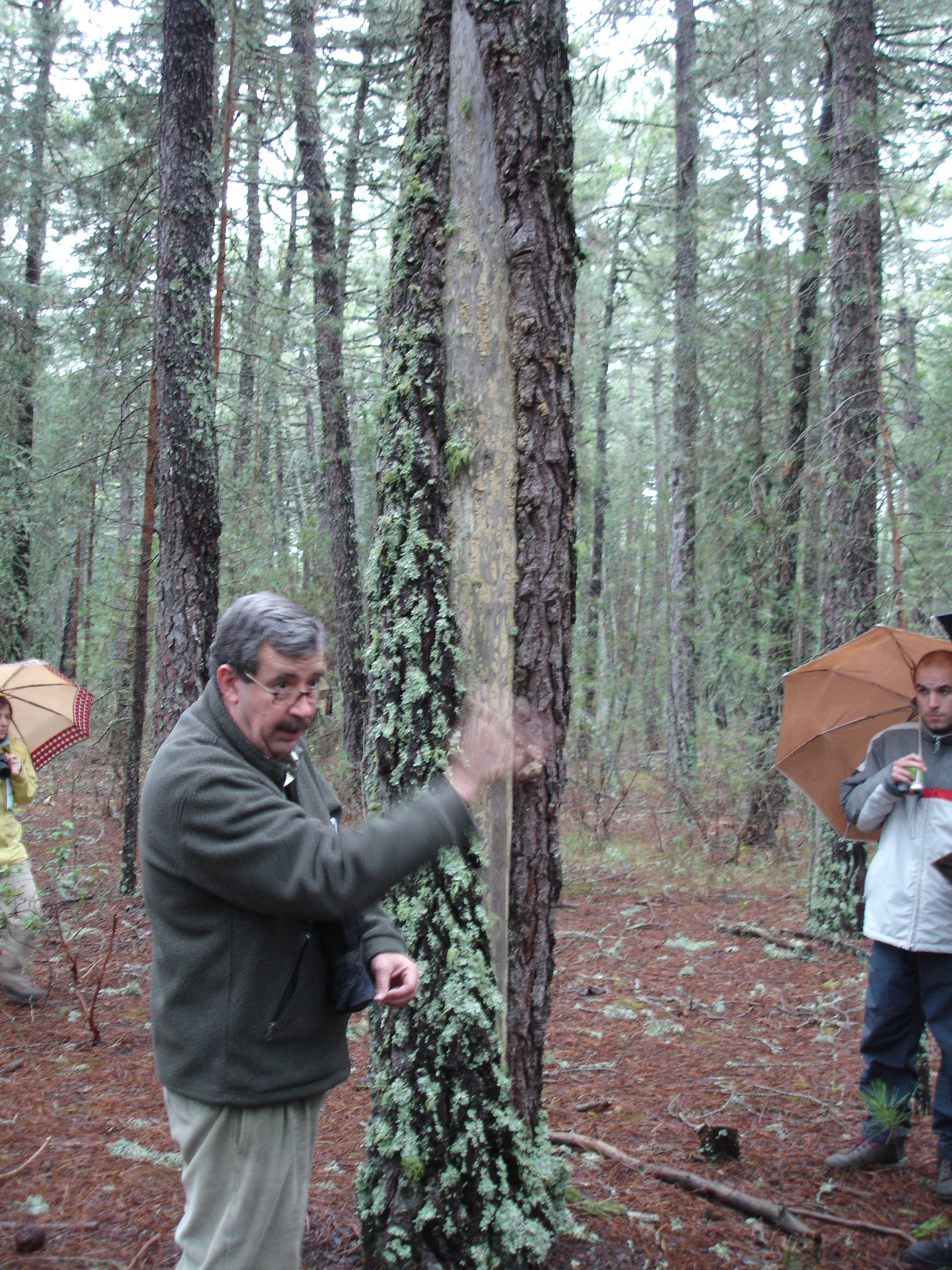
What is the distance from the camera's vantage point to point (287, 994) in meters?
2.15

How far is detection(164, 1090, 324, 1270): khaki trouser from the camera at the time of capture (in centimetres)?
214

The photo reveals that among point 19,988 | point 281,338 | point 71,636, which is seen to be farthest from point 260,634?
point 71,636

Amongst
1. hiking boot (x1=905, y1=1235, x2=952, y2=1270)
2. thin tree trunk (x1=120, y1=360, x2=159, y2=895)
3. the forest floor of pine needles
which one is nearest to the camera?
hiking boot (x1=905, y1=1235, x2=952, y2=1270)

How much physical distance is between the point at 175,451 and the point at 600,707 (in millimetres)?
9917

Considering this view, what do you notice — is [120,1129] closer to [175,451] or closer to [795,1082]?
[795,1082]

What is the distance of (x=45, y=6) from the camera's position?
1750cm

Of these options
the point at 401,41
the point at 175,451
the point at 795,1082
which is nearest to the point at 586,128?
the point at 401,41

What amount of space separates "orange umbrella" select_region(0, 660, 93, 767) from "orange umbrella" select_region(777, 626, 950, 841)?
194 inches

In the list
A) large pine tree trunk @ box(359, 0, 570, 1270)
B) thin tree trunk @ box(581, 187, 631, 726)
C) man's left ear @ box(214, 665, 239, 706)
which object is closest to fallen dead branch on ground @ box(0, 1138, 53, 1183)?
large pine tree trunk @ box(359, 0, 570, 1270)

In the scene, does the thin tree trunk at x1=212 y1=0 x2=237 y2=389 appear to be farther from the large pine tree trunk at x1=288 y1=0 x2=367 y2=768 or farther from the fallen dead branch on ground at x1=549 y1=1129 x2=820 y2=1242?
the fallen dead branch on ground at x1=549 y1=1129 x2=820 y2=1242

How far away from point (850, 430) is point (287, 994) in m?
6.77

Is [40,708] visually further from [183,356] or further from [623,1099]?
[623,1099]

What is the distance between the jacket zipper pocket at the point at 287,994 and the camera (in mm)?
2125

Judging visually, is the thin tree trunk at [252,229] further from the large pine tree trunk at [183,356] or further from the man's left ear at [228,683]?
the man's left ear at [228,683]
